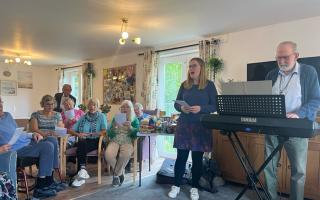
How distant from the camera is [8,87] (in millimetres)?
7934

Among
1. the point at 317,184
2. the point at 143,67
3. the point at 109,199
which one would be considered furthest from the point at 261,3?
the point at 143,67

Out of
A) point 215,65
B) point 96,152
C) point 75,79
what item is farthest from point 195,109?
point 75,79

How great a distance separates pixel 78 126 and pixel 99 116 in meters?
0.31

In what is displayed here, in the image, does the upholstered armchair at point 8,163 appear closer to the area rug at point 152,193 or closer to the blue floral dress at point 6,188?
the blue floral dress at point 6,188

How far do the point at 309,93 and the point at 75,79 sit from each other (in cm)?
732

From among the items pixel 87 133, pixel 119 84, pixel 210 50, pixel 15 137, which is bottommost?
pixel 87 133

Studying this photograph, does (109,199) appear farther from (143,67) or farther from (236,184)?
(143,67)

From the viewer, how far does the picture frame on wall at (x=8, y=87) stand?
7.80 metres

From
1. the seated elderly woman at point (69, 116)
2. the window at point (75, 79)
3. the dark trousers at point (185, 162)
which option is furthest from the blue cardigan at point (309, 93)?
the window at point (75, 79)

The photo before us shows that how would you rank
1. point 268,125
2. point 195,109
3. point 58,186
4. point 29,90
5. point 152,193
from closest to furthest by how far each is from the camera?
point 268,125 < point 195,109 < point 152,193 < point 58,186 < point 29,90

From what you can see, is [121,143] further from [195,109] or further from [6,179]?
[6,179]

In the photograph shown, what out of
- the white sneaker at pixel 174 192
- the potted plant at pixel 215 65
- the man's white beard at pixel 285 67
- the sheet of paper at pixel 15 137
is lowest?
the white sneaker at pixel 174 192

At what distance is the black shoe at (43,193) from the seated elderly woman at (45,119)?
0.63 metres

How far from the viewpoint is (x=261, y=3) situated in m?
3.12
